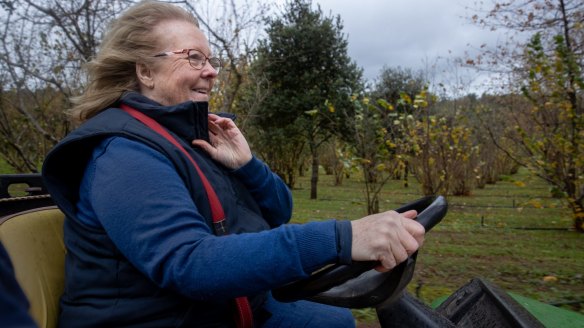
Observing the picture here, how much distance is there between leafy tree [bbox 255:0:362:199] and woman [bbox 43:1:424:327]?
11.9 meters

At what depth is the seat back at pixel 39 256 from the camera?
48.5 inches

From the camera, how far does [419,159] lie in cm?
1073

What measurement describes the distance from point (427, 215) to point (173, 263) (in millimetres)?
634

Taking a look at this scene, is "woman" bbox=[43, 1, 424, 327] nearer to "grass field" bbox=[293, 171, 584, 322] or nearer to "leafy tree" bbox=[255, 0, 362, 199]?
"grass field" bbox=[293, 171, 584, 322]

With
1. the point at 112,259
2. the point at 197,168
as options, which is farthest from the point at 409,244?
the point at 112,259

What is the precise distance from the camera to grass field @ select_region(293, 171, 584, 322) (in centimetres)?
411

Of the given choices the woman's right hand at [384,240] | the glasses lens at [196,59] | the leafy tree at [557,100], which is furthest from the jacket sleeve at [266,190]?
the leafy tree at [557,100]

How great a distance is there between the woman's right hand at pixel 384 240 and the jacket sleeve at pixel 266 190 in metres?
0.74

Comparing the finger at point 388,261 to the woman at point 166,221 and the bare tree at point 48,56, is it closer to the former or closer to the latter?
the woman at point 166,221

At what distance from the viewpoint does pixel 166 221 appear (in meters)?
1.04

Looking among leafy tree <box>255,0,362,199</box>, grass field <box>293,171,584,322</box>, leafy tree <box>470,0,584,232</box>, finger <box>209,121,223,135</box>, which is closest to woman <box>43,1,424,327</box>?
finger <box>209,121,223,135</box>

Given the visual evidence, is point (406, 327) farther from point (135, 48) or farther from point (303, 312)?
point (135, 48)

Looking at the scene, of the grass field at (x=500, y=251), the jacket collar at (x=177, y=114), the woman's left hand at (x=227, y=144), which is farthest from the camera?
the grass field at (x=500, y=251)

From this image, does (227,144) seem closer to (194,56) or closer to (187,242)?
(194,56)
